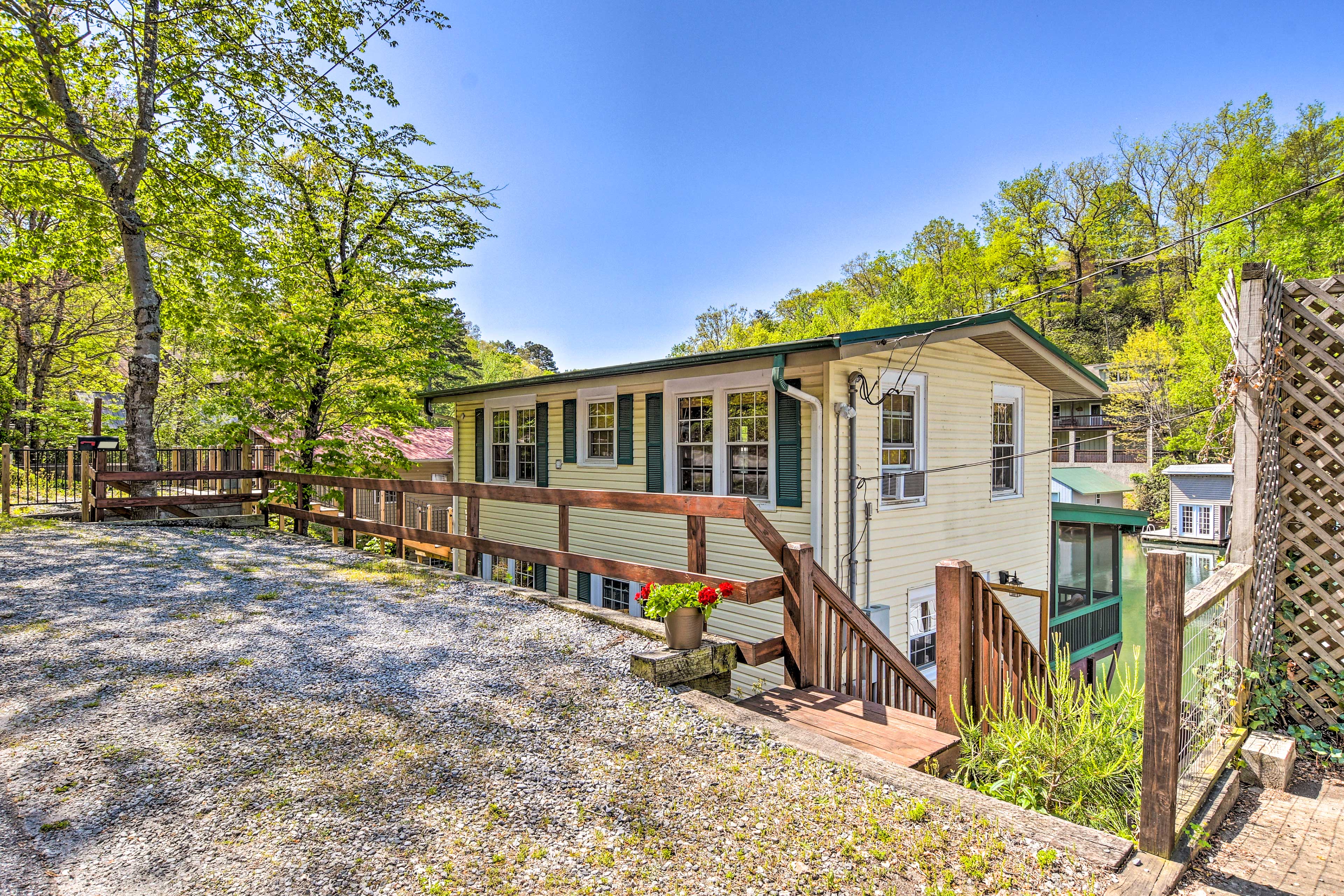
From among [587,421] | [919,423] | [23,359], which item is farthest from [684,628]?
[23,359]

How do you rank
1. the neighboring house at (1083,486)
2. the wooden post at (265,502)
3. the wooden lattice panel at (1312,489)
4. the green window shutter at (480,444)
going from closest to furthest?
the wooden lattice panel at (1312,489) → the wooden post at (265,502) → the green window shutter at (480,444) → the neighboring house at (1083,486)

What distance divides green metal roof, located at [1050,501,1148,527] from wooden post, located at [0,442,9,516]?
1797 centimetres

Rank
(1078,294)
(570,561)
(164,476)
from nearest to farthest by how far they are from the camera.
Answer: (570,561) → (164,476) → (1078,294)

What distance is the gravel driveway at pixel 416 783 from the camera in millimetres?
1833

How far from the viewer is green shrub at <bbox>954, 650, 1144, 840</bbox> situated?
2346 millimetres

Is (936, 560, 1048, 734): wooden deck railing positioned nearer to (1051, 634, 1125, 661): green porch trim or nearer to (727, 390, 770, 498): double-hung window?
(727, 390, 770, 498): double-hung window

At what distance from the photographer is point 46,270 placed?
38.8ft

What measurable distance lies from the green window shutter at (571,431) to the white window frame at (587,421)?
0.04m

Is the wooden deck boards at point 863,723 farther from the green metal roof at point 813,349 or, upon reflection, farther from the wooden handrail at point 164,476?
the wooden handrail at point 164,476

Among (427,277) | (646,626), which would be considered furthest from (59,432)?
(646,626)

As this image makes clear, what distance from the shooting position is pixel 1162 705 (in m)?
2.05

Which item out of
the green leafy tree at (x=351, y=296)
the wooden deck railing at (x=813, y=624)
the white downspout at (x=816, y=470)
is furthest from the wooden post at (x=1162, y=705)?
the green leafy tree at (x=351, y=296)

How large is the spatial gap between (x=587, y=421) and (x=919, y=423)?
5.04m

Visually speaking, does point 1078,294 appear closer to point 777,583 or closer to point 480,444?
point 480,444
